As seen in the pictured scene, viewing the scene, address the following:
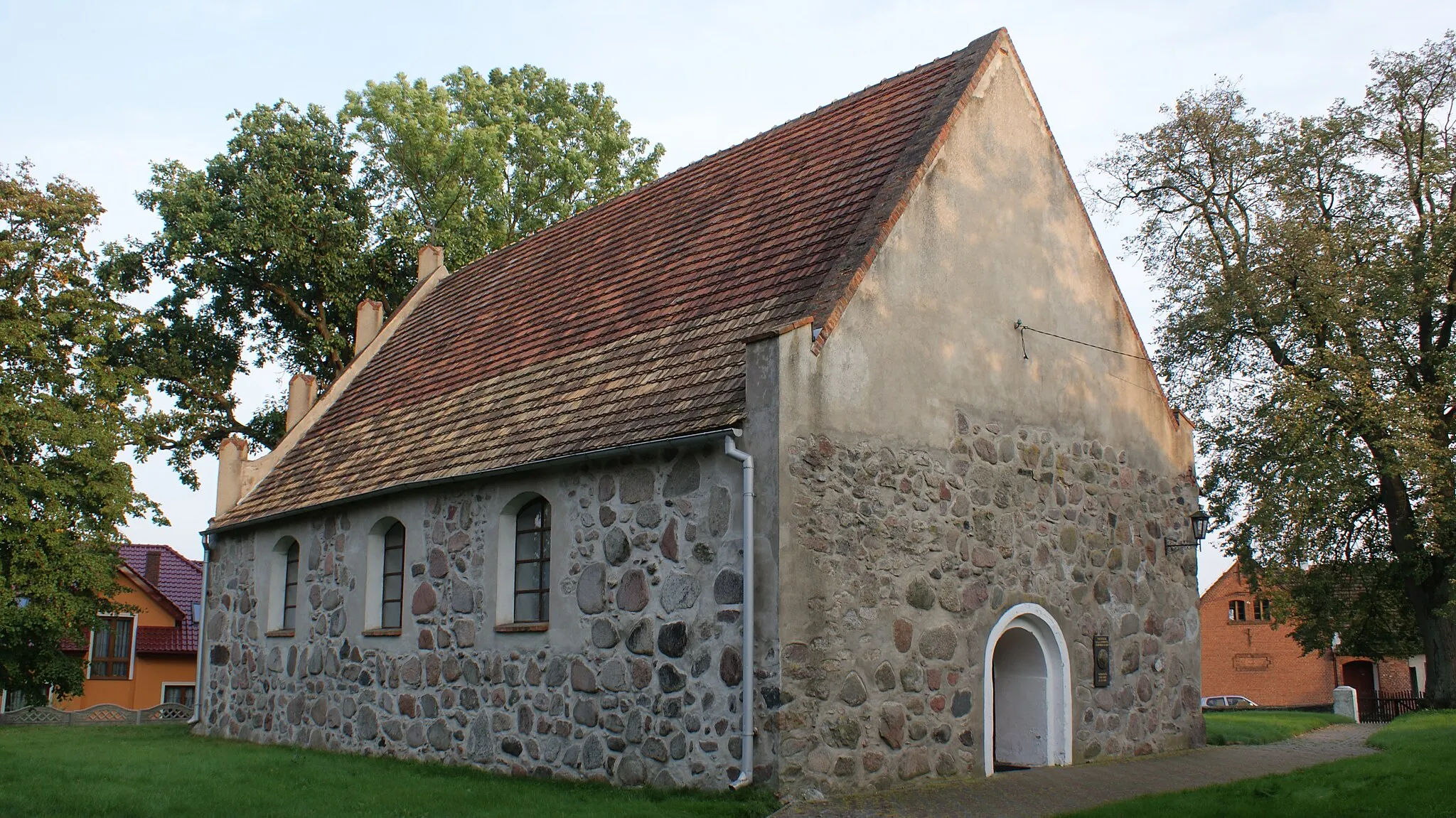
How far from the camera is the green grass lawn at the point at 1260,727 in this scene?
16609 millimetres

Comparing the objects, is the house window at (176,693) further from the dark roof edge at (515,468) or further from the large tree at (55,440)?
the dark roof edge at (515,468)

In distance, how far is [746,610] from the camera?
1001 cm

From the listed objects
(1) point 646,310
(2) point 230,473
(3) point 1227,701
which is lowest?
(3) point 1227,701

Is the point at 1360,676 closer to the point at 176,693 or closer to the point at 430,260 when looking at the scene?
the point at 430,260

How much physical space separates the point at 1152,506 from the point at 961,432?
4.22 meters

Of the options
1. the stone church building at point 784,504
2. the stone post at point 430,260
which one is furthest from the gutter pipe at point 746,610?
the stone post at point 430,260

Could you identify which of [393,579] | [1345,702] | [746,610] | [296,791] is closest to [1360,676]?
[1345,702]

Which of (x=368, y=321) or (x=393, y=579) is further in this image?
(x=368, y=321)

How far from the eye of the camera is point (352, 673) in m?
14.8

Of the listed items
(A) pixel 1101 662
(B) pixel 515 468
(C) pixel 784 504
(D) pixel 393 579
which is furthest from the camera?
(D) pixel 393 579

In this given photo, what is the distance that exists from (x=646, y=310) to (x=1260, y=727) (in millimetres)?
11884

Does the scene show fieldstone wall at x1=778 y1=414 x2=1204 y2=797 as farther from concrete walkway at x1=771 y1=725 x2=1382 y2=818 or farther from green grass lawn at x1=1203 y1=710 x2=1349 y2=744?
green grass lawn at x1=1203 y1=710 x2=1349 y2=744

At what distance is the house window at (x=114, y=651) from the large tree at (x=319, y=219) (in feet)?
37.8

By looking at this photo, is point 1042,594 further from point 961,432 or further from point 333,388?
point 333,388
